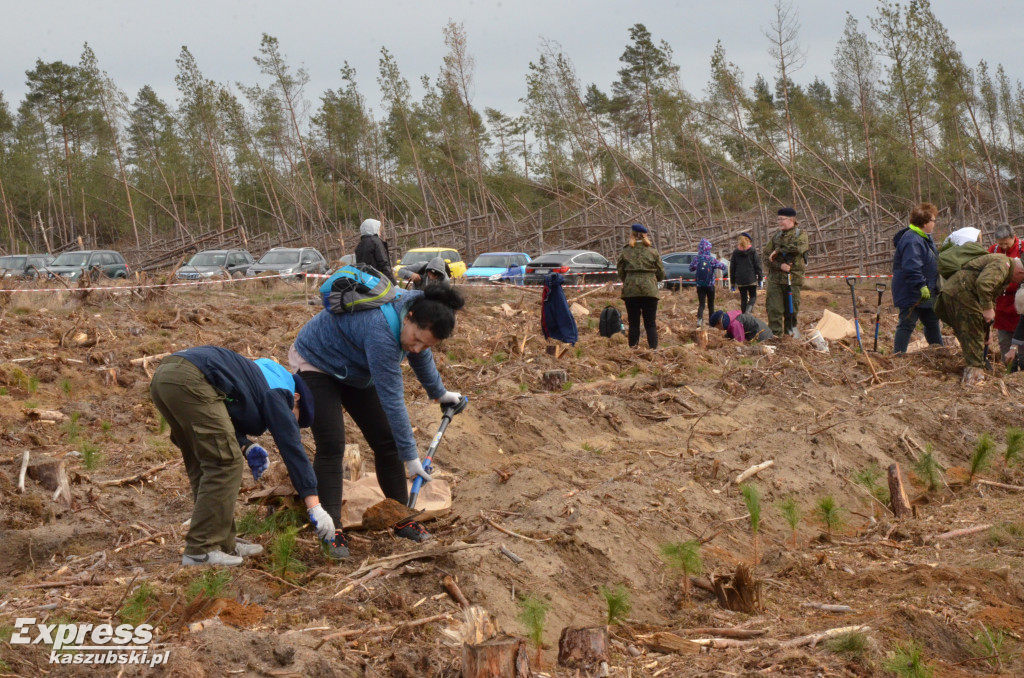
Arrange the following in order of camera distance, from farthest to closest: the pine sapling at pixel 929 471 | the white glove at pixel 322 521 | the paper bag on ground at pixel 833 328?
the paper bag on ground at pixel 833 328
the pine sapling at pixel 929 471
the white glove at pixel 322 521

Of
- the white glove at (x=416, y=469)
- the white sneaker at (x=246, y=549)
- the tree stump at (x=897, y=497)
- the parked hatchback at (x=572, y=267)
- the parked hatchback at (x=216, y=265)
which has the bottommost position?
the tree stump at (x=897, y=497)

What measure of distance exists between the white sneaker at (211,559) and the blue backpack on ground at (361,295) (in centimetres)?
126

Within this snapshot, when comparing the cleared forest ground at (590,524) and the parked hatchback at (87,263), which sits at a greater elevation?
the parked hatchback at (87,263)

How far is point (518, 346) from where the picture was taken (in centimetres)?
1241

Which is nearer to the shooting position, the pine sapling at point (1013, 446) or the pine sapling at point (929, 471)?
the pine sapling at point (1013, 446)

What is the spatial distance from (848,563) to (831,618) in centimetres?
105

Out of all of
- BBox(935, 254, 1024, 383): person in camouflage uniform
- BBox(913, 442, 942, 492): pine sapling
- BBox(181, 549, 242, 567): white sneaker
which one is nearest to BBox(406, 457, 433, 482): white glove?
BBox(181, 549, 242, 567): white sneaker

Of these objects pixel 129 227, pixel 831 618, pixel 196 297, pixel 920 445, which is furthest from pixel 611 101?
pixel 831 618

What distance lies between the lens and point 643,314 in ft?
40.0

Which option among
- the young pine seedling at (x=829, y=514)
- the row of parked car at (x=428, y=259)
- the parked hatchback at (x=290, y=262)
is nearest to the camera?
the young pine seedling at (x=829, y=514)

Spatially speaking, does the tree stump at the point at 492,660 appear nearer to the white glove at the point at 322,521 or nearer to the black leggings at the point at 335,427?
the white glove at the point at 322,521

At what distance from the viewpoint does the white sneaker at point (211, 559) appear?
443 centimetres

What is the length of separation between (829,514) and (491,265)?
19.9m

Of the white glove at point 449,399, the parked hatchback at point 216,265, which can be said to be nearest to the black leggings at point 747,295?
the white glove at point 449,399
